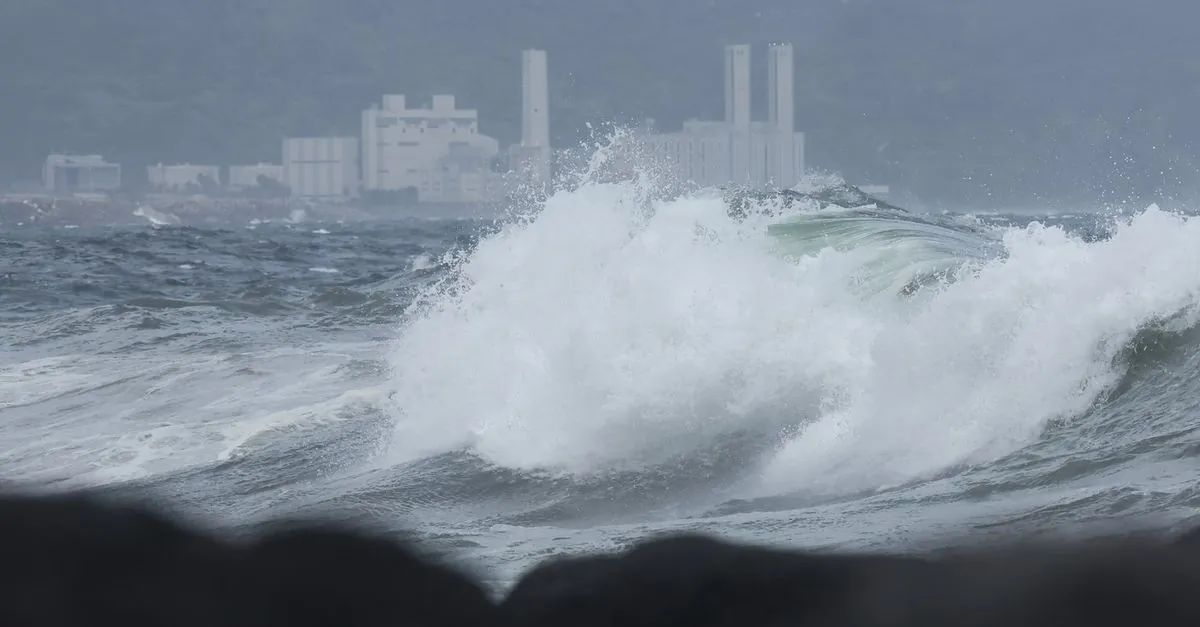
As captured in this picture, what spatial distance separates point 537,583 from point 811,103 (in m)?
135

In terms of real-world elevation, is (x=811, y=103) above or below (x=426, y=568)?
above

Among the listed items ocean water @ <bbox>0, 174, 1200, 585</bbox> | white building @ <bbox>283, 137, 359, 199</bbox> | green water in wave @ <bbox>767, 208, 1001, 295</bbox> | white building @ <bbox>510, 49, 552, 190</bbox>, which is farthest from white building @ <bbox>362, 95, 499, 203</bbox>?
ocean water @ <bbox>0, 174, 1200, 585</bbox>

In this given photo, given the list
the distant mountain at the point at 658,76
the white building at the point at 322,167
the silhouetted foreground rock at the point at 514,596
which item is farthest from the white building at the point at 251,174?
the silhouetted foreground rock at the point at 514,596

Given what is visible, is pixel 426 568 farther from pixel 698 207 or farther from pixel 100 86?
pixel 100 86

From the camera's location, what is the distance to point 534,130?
376 feet

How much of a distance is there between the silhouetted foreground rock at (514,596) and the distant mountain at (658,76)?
337 feet

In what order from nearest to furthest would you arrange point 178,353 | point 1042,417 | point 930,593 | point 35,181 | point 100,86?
1. point 930,593
2. point 1042,417
3. point 178,353
4. point 35,181
5. point 100,86

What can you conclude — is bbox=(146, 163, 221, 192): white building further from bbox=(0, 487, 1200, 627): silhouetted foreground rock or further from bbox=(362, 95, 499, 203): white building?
bbox=(0, 487, 1200, 627): silhouetted foreground rock

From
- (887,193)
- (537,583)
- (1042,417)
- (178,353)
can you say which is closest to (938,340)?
(1042,417)

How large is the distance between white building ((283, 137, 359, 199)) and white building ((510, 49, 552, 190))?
1355 cm

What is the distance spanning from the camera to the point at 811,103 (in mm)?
133750

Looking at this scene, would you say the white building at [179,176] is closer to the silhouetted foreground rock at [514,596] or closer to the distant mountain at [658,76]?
the distant mountain at [658,76]

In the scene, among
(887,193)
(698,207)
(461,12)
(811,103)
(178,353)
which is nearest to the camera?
(698,207)

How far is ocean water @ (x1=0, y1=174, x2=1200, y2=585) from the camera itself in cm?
691
